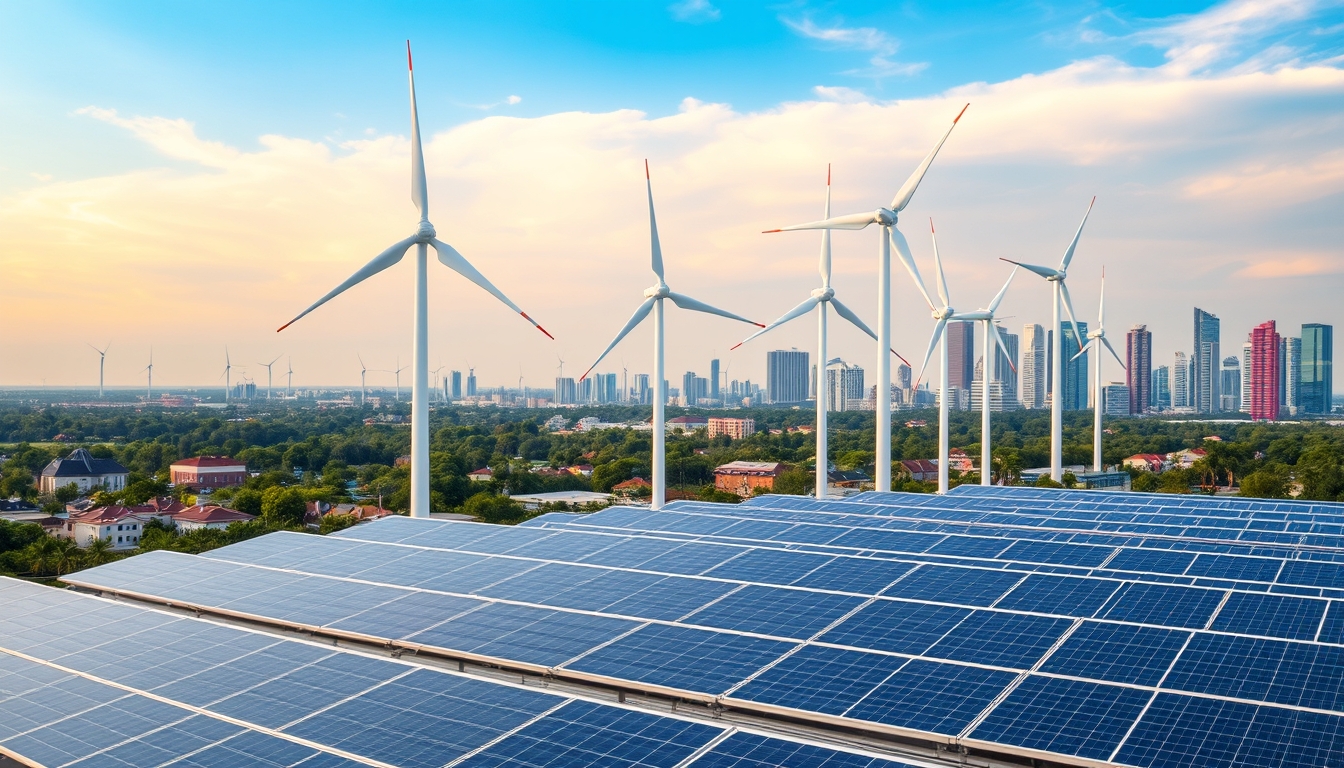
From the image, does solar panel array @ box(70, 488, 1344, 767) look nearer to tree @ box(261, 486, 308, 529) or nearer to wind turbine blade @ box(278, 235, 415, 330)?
wind turbine blade @ box(278, 235, 415, 330)

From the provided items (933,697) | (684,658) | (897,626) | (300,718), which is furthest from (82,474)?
(933,697)

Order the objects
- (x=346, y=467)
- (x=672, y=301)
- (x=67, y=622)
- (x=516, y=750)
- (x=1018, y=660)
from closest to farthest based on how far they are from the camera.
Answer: (x=516, y=750)
(x=1018, y=660)
(x=67, y=622)
(x=672, y=301)
(x=346, y=467)

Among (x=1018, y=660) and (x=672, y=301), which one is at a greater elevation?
(x=672, y=301)

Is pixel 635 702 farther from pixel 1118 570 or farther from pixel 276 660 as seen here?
pixel 1118 570

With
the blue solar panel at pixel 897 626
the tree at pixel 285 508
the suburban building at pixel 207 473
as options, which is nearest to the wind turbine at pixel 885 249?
the blue solar panel at pixel 897 626

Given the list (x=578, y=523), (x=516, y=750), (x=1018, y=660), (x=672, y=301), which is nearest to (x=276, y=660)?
(x=516, y=750)

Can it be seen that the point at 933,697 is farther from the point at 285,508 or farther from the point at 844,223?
the point at 285,508
